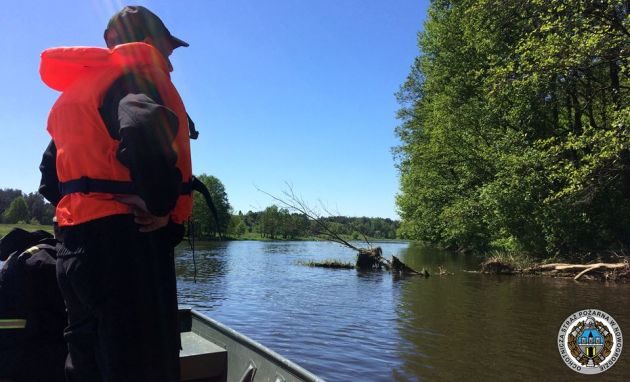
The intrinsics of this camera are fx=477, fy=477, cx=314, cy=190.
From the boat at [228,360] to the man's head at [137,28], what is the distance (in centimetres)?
227

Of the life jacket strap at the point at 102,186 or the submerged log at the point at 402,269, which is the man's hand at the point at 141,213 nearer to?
the life jacket strap at the point at 102,186

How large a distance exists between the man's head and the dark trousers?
920 mm

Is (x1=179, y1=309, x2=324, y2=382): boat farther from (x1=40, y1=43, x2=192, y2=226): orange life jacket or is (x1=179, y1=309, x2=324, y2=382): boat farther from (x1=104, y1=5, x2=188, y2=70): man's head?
(x1=104, y1=5, x2=188, y2=70): man's head

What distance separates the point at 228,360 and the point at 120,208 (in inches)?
101

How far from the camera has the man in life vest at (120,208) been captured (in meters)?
1.90

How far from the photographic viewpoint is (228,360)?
13.6 ft

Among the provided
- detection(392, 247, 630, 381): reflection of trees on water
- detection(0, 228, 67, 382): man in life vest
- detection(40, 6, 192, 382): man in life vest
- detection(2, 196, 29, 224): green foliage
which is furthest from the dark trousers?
detection(2, 196, 29, 224): green foliage

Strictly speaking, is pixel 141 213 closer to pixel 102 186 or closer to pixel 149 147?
pixel 102 186

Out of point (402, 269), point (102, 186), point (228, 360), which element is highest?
point (102, 186)

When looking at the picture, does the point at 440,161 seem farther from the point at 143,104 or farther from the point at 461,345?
the point at 143,104

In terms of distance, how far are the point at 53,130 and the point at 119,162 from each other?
0.45 meters

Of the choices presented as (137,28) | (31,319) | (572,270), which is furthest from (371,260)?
(137,28)

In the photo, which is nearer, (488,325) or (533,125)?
(488,325)

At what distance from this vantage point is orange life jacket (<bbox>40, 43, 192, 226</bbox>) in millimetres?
1976
